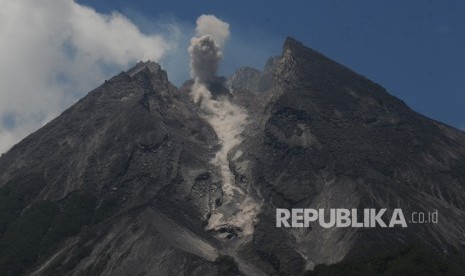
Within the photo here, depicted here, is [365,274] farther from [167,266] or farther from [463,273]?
[167,266]

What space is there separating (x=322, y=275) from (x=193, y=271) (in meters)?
32.5

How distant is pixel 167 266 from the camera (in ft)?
655

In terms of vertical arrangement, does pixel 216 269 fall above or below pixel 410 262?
below

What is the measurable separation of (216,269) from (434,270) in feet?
180

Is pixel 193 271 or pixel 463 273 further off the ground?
pixel 463 273

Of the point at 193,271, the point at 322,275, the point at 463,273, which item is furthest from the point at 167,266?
the point at 463,273

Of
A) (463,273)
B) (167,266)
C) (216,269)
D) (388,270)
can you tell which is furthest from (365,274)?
(167,266)

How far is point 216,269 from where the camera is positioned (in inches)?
7840

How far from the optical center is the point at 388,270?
7569 inches

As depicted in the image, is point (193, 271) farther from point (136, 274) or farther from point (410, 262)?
point (410, 262)

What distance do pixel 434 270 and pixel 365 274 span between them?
17.8m

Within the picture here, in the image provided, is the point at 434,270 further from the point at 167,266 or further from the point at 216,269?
the point at 167,266

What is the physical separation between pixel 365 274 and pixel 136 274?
58.0m

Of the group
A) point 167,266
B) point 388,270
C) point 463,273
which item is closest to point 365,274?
point 388,270
